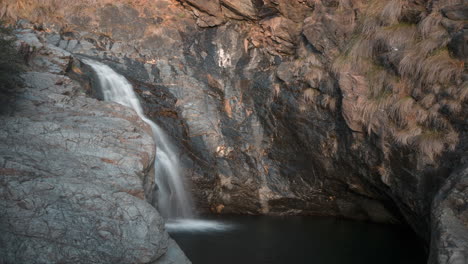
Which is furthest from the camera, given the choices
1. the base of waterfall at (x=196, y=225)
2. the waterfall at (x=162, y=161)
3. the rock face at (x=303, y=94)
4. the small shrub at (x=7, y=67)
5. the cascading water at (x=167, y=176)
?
the waterfall at (x=162, y=161)

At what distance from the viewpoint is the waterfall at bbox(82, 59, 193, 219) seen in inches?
398

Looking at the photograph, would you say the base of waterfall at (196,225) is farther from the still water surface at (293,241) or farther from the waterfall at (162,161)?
the waterfall at (162,161)

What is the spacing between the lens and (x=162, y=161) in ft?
34.0

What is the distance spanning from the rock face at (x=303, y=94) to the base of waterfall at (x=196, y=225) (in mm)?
913

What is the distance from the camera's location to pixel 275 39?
42.0 ft

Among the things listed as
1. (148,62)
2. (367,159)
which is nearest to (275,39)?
(148,62)

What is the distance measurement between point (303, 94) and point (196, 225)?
179 inches

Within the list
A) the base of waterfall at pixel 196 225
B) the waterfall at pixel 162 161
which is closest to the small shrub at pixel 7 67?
the waterfall at pixel 162 161

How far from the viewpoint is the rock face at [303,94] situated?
8.04 meters

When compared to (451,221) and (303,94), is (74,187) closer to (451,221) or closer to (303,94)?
(451,221)

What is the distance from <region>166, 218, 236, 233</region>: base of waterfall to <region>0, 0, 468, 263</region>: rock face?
913mm

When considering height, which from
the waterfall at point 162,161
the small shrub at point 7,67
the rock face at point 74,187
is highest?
the small shrub at point 7,67

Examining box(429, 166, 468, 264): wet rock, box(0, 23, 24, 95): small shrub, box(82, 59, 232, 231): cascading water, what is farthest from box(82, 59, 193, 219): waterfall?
box(429, 166, 468, 264): wet rock

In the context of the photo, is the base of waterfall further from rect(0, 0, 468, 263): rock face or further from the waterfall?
rect(0, 0, 468, 263): rock face
